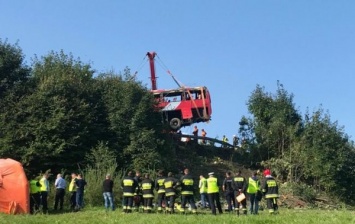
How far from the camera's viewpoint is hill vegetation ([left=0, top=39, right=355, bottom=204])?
33.8m

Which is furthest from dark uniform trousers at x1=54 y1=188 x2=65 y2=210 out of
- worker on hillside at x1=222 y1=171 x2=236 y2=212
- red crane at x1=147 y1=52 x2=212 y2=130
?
red crane at x1=147 y1=52 x2=212 y2=130

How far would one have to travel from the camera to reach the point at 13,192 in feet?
76.2

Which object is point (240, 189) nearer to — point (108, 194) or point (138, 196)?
point (138, 196)

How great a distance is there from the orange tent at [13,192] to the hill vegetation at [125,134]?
666 centimetres

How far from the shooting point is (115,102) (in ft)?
127

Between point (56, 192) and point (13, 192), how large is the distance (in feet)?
9.13

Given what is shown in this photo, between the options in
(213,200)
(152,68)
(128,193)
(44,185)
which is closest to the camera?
(213,200)

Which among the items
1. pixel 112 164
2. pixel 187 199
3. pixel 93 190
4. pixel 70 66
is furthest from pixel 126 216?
pixel 70 66

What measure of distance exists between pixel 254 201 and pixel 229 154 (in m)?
21.1

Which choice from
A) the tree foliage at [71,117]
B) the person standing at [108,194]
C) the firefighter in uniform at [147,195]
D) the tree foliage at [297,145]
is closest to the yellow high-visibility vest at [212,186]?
the firefighter in uniform at [147,195]

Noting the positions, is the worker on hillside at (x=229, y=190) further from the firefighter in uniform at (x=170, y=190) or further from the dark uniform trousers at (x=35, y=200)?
the dark uniform trousers at (x=35, y=200)

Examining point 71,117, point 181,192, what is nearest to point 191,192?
point 181,192

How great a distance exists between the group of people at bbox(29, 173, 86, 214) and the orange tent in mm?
741

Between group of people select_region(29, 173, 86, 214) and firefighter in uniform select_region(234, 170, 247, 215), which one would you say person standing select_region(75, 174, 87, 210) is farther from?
firefighter in uniform select_region(234, 170, 247, 215)
